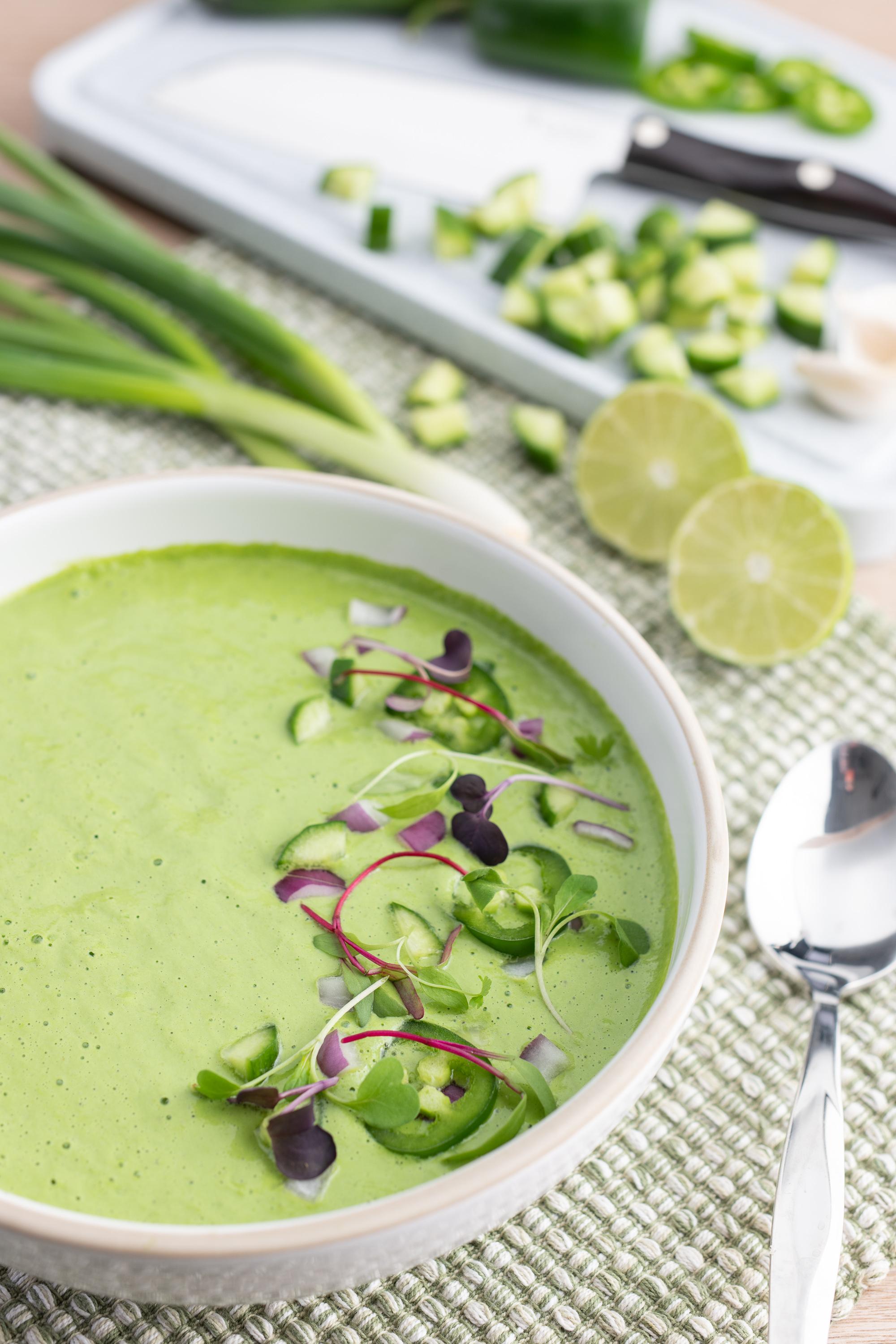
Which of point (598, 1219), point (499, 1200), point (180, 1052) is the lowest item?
point (598, 1219)

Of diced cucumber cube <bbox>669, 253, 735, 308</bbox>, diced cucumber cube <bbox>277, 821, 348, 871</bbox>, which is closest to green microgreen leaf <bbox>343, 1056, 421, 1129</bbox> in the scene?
diced cucumber cube <bbox>277, 821, 348, 871</bbox>

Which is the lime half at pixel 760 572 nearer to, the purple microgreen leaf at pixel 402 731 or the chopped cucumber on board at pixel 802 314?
the purple microgreen leaf at pixel 402 731

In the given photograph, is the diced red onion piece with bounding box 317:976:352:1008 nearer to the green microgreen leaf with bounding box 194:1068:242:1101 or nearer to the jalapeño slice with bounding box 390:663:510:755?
the green microgreen leaf with bounding box 194:1068:242:1101

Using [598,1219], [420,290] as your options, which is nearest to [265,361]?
[420,290]

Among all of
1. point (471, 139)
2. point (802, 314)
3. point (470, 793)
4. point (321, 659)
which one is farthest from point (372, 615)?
point (471, 139)

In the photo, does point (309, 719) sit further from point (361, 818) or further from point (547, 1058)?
point (547, 1058)

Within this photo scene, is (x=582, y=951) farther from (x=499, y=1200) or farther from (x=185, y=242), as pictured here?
(x=185, y=242)

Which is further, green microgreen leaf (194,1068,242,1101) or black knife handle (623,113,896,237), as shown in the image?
black knife handle (623,113,896,237)
